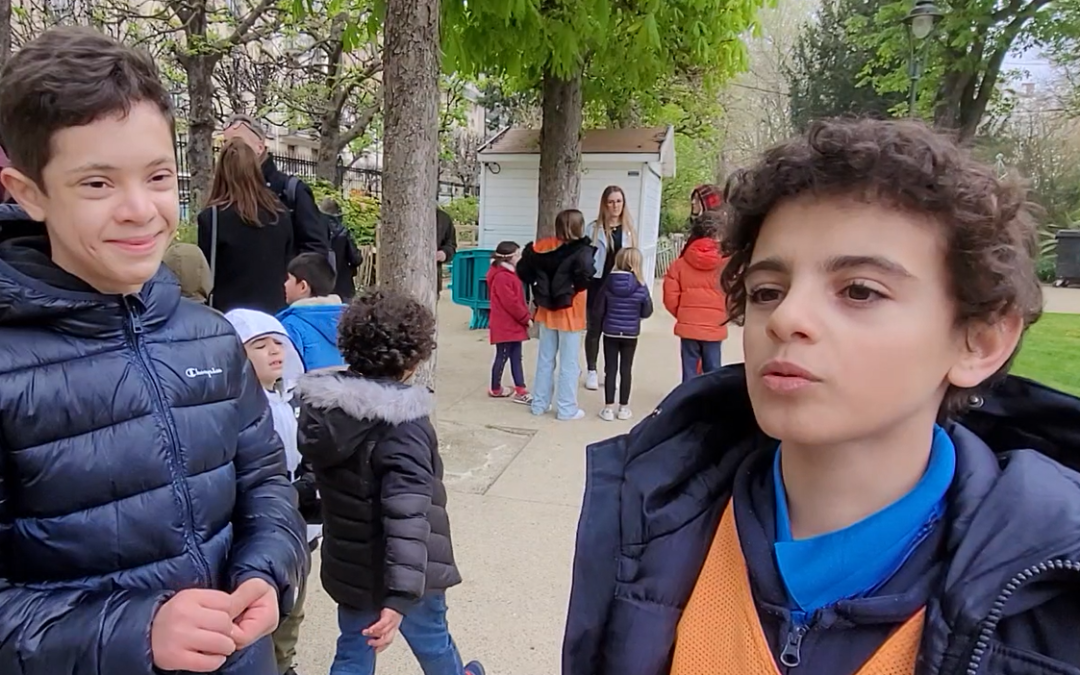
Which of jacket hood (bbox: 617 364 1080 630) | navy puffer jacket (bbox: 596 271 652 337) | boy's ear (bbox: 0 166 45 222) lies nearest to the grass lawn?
navy puffer jacket (bbox: 596 271 652 337)

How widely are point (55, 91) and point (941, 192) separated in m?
1.53

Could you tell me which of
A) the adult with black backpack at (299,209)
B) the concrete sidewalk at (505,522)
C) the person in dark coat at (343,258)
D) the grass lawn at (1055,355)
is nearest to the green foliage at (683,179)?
the grass lawn at (1055,355)

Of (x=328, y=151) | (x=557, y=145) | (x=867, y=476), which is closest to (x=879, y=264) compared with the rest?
(x=867, y=476)

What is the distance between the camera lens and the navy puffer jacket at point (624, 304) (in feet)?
22.1

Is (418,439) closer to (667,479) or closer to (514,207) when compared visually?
(667,479)

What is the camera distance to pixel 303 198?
168 inches

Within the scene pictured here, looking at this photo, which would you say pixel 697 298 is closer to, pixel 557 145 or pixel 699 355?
pixel 699 355

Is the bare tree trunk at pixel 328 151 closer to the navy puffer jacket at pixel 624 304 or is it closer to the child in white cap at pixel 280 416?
the navy puffer jacket at pixel 624 304

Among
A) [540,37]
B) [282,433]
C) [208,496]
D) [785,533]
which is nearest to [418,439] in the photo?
[282,433]

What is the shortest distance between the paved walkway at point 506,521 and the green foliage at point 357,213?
5.49 metres

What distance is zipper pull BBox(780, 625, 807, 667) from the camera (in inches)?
46.1

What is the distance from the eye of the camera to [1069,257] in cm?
1930

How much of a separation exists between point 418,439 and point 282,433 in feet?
1.91

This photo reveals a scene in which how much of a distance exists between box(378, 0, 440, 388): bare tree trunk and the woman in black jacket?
0.89m
